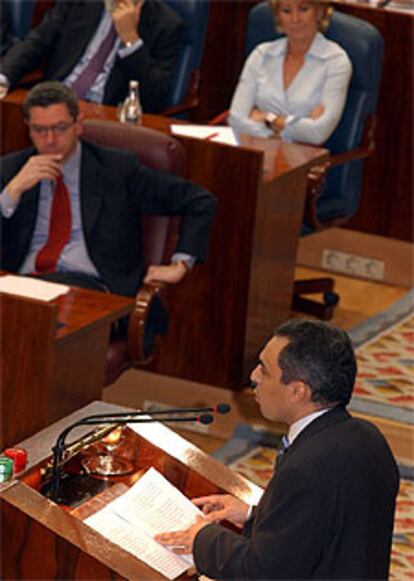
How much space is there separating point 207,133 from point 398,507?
1396mm

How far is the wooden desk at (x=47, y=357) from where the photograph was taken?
12.5 ft

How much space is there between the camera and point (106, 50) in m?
6.20

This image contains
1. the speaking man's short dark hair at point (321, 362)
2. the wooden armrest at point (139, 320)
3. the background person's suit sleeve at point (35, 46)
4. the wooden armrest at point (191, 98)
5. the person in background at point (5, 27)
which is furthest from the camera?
the person in background at point (5, 27)

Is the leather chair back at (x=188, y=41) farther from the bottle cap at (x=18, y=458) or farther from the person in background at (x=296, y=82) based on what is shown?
the bottle cap at (x=18, y=458)

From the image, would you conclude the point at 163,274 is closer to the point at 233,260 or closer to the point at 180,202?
the point at 180,202

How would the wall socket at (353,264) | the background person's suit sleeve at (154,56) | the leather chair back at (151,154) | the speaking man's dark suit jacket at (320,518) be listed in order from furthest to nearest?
the wall socket at (353,264)
the background person's suit sleeve at (154,56)
the leather chair back at (151,154)
the speaking man's dark suit jacket at (320,518)

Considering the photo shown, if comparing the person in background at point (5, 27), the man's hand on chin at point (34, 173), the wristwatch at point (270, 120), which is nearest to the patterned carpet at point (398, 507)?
the man's hand on chin at point (34, 173)

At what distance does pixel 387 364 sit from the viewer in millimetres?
5676

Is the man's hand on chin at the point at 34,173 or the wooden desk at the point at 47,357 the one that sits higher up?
the man's hand on chin at the point at 34,173

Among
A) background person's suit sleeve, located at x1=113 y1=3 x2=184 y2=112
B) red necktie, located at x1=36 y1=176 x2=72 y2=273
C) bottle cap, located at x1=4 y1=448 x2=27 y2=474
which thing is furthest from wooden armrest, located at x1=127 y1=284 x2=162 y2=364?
background person's suit sleeve, located at x1=113 y1=3 x2=184 y2=112

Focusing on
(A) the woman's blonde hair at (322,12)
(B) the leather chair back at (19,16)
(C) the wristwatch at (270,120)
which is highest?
(A) the woman's blonde hair at (322,12)

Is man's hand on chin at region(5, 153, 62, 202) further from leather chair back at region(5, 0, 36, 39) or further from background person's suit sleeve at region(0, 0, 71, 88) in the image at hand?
leather chair back at region(5, 0, 36, 39)

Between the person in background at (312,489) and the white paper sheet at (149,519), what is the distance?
0.12ft

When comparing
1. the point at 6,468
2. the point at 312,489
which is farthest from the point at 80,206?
the point at 312,489
